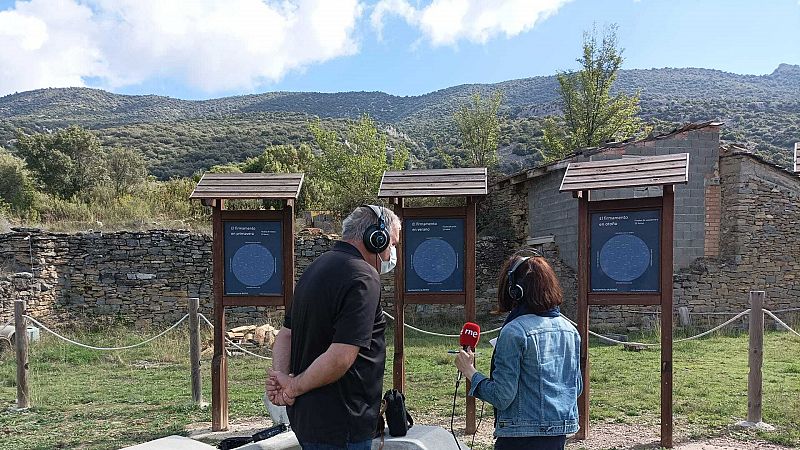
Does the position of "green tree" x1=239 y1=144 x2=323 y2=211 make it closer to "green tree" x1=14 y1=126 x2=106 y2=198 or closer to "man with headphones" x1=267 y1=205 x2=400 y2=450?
"green tree" x1=14 y1=126 x2=106 y2=198

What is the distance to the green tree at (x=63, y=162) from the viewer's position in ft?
89.8

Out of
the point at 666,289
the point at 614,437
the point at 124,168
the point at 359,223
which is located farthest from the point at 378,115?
the point at 359,223

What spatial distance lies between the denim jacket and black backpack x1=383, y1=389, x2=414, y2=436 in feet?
1.86

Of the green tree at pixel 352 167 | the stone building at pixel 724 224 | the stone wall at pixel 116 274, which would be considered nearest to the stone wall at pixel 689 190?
the stone building at pixel 724 224

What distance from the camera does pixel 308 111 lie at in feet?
226

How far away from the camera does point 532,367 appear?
3.06 metres

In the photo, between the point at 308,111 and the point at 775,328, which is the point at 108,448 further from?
the point at 308,111

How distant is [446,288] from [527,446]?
3.34m

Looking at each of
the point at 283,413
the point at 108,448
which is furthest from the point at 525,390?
the point at 108,448

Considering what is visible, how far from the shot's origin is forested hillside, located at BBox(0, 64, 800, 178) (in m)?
43.6

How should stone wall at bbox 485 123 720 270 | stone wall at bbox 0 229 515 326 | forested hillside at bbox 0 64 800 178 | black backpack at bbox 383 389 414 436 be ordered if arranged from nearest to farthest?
black backpack at bbox 383 389 414 436, stone wall at bbox 0 229 515 326, stone wall at bbox 485 123 720 270, forested hillside at bbox 0 64 800 178

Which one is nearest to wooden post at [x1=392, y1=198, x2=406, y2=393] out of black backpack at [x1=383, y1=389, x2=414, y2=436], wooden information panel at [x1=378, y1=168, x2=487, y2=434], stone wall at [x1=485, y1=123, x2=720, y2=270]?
wooden information panel at [x1=378, y1=168, x2=487, y2=434]

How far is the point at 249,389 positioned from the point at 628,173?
5970 millimetres

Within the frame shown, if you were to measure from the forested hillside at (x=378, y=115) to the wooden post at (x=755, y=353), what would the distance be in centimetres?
3124
